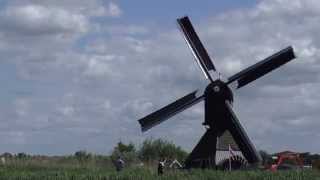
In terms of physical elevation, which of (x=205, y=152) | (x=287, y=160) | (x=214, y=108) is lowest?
(x=287, y=160)

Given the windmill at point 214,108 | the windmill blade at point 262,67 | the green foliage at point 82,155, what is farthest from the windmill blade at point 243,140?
the green foliage at point 82,155

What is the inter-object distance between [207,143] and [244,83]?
4.71 meters

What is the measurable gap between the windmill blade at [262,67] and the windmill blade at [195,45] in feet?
7.07

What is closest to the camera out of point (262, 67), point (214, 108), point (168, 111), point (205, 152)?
point (214, 108)

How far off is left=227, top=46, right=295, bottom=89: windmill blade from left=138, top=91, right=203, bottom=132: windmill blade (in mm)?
2849

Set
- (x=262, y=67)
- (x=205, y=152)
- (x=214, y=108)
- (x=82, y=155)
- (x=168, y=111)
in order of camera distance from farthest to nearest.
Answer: (x=82, y=155), (x=168, y=111), (x=262, y=67), (x=205, y=152), (x=214, y=108)

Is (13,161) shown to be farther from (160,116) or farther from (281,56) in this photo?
(281,56)

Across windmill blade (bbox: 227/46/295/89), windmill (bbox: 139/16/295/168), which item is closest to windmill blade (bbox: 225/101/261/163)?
windmill (bbox: 139/16/295/168)

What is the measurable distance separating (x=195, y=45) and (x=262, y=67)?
513cm

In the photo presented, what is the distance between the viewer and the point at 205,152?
58.4 metres

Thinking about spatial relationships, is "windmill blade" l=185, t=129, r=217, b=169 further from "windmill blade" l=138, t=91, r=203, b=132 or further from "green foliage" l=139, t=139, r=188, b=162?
"green foliage" l=139, t=139, r=188, b=162

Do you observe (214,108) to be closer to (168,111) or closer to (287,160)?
(168,111)

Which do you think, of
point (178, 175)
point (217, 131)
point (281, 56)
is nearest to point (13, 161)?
point (217, 131)

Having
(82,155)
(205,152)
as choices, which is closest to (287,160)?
(205,152)
